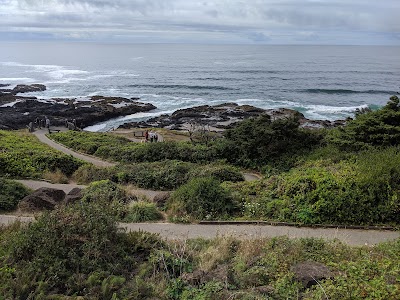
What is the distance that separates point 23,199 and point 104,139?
53.2ft

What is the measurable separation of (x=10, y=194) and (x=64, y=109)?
37895 mm

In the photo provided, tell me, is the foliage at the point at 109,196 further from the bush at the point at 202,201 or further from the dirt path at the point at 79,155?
the dirt path at the point at 79,155

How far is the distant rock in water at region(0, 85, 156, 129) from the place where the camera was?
43406mm

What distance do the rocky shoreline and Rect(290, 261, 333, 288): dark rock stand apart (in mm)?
31448

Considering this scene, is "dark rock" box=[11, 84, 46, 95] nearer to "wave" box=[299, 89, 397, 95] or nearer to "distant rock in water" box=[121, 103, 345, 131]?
"distant rock in water" box=[121, 103, 345, 131]

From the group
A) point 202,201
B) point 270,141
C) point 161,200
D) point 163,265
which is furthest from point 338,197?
point 270,141

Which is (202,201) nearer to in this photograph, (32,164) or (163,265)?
(163,265)

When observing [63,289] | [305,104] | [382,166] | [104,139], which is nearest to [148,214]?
[63,289]

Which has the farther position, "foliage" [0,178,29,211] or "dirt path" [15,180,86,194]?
"dirt path" [15,180,86,194]

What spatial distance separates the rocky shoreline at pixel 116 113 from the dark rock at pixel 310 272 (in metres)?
31.4

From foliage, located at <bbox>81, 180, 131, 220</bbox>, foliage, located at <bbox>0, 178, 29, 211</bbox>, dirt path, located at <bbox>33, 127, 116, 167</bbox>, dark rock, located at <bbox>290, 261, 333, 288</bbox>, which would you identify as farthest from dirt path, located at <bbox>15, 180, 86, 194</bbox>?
dark rock, located at <bbox>290, 261, 333, 288</bbox>

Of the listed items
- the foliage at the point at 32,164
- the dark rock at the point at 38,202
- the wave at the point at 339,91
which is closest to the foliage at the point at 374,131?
the dark rock at the point at 38,202

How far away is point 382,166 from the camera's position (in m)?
11.4

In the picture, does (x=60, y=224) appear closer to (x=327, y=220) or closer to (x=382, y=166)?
(x=327, y=220)
